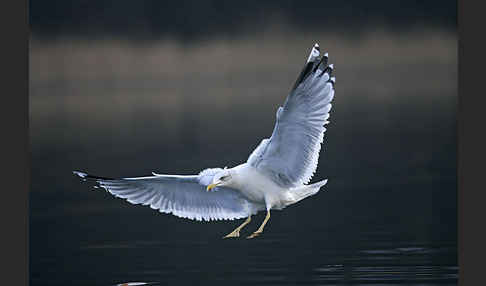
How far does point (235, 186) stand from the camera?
20.3 ft

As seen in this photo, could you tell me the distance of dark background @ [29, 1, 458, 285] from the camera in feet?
21.4

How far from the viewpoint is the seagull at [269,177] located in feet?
A: 19.3

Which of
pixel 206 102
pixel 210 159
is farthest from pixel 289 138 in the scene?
pixel 206 102

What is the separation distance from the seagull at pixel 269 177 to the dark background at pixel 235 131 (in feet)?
1.15

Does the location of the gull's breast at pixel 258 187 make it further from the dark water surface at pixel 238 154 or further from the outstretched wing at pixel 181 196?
the dark water surface at pixel 238 154

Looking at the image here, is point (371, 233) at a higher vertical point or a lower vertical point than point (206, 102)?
lower

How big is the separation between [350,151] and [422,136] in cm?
106

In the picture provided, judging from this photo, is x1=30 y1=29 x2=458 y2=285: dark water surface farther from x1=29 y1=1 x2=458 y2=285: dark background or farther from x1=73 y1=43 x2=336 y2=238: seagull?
x1=73 y1=43 x2=336 y2=238: seagull

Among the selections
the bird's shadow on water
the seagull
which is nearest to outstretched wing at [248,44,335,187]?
the seagull

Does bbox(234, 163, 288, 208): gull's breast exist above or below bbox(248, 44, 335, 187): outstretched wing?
below

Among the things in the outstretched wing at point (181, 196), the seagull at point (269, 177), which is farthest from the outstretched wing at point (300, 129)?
the outstretched wing at point (181, 196)

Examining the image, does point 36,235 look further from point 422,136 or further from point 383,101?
point 383,101

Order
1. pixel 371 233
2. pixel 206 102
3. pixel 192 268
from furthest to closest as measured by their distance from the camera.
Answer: pixel 206 102
pixel 371 233
pixel 192 268

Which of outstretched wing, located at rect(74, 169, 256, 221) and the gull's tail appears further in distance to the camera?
outstretched wing, located at rect(74, 169, 256, 221)
